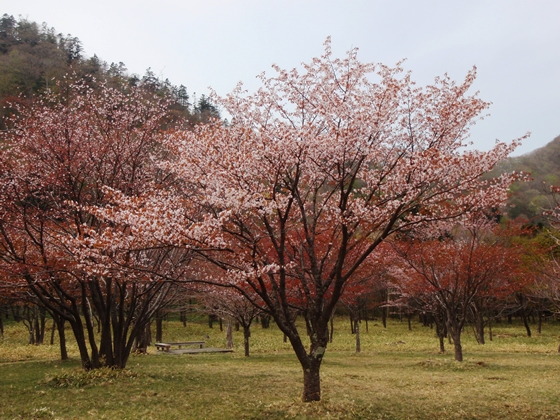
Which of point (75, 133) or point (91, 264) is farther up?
point (75, 133)

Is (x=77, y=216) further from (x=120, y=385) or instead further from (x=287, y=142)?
(x=287, y=142)

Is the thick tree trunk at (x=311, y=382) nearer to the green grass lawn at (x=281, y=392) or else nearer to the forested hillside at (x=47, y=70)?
the green grass lawn at (x=281, y=392)

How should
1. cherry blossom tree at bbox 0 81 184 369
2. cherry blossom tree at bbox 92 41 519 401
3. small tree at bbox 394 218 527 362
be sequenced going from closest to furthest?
cherry blossom tree at bbox 92 41 519 401 → cherry blossom tree at bbox 0 81 184 369 → small tree at bbox 394 218 527 362

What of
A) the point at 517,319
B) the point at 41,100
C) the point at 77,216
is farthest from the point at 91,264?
the point at 517,319

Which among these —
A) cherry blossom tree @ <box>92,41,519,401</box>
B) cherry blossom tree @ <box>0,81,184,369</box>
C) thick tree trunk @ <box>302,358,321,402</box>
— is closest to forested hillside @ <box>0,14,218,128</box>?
cherry blossom tree @ <box>0,81,184,369</box>

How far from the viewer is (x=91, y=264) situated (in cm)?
790

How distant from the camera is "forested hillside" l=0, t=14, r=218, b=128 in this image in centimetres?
1832

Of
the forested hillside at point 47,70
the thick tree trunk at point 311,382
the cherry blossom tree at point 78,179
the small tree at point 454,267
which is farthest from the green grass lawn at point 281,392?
the forested hillside at point 47,70

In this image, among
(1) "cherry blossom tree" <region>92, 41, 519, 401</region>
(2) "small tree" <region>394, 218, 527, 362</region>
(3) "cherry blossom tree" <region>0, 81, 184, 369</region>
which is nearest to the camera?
(1) "cherry blossom tree" <region>92, 41, 519, 401</region>

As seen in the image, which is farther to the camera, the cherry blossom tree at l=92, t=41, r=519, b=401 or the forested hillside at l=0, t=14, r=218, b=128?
the forested hillside at l=0, t=14, r=218, b=128

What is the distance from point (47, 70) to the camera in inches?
1350

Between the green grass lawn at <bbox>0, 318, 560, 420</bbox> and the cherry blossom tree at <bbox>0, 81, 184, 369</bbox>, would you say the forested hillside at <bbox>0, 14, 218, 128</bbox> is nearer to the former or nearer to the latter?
the cherry blossom tree at <bbox>0, 81, 184, 369</bbox>

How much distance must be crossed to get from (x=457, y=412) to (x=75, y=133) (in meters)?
12.2

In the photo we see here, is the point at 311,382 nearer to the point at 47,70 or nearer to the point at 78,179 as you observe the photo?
the point at 78,179
